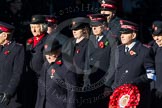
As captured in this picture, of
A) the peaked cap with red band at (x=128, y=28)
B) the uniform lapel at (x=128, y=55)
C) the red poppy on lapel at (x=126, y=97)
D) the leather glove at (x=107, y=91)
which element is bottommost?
the leather glove at (x=107, y=91)

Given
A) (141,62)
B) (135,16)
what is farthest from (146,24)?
(141,62)

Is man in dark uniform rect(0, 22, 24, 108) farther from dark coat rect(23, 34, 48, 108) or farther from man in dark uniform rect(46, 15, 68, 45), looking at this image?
man in dark uniform rect(46, 15, 68, 45)

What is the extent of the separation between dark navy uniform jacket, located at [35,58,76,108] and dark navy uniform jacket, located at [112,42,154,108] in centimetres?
86

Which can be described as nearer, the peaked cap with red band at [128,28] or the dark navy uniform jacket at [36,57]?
the peaked cap with red band at [128,28]

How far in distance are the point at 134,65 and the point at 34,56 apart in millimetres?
→ 1503

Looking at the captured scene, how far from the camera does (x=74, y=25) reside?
8.17 m

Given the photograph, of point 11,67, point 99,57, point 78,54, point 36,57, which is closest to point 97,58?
point 99,57

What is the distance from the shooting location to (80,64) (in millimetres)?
8180

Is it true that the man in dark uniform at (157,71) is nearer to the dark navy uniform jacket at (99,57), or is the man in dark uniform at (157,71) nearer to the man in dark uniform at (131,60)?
the man in dark uniform at (131,60)

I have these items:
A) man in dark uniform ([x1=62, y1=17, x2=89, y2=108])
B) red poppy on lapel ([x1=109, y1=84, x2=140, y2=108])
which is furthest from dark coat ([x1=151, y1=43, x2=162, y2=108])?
red poppy on lapel ([x1=109, y1=84, x2=140, y2=108])

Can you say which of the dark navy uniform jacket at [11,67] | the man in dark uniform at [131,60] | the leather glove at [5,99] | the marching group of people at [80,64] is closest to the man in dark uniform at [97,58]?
the marching group of people at [80,64]

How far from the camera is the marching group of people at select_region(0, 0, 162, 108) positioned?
7.48m

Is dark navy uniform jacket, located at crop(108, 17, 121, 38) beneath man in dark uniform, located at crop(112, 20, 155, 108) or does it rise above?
above

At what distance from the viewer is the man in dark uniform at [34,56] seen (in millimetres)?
8203
